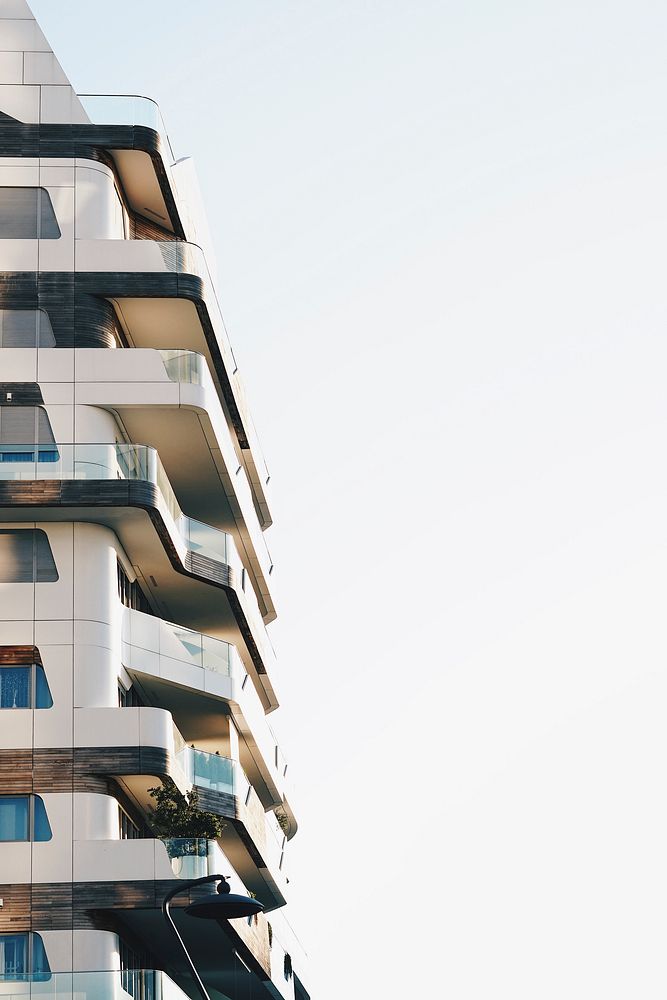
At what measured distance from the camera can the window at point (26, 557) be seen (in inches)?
1609

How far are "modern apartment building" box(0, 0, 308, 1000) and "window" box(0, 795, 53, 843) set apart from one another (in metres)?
0.05

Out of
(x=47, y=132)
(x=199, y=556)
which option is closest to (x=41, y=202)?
(x=47, y=132)

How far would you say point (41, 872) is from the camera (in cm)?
3819

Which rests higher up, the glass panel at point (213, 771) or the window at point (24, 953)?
the glass panel at point (213, 771)

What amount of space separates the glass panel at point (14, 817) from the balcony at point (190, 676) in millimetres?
4511

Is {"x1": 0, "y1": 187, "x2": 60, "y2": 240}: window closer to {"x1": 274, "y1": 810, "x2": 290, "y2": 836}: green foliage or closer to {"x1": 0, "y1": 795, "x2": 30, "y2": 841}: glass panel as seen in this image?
{"x1": 0, "y1": 795, "x2": 30, "y2": 841}: glass panel

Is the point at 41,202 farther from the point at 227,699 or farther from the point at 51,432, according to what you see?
the point at 227,699

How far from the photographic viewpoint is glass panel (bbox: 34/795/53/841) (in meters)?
38.5

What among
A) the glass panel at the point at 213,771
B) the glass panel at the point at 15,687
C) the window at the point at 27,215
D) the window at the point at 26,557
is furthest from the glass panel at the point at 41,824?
the window at the point at 27,215

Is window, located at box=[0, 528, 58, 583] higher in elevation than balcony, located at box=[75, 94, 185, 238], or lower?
lower

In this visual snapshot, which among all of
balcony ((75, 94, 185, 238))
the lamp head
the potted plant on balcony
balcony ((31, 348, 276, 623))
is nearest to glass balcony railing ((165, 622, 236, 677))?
the potted plant on balcony

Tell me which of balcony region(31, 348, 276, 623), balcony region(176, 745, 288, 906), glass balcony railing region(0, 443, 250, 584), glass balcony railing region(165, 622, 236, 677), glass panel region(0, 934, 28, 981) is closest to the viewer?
glass panel region(0, 934, 28, 981)

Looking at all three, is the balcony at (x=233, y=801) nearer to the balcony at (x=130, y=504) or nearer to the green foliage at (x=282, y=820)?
the balcony at (x=130, y=504)

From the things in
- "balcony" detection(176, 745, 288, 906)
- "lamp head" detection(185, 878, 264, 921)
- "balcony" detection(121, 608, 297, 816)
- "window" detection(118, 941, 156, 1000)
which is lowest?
"lamp head" detection(185, 878, 264, 921)
